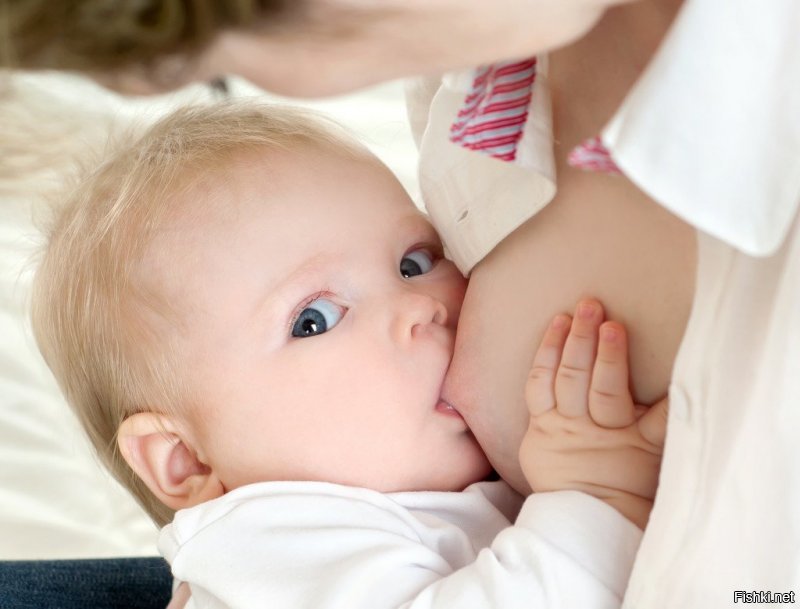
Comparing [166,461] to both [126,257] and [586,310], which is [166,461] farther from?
[586,310]

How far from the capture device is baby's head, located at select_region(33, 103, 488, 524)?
87 centimetres

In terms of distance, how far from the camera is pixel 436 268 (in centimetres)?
96

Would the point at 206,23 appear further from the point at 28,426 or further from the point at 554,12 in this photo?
the point at 28,426

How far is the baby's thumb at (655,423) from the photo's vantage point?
705mm

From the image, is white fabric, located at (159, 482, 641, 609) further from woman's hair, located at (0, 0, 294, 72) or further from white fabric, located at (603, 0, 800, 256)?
woman's hair, located at (0, 0, 294, 72)

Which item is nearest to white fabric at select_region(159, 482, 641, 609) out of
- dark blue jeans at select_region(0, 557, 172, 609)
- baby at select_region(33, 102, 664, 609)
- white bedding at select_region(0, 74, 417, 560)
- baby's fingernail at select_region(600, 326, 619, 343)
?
baby at select_region(33, 102, 664, 609)

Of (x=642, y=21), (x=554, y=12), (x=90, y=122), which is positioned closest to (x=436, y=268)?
(x=642, y=21)

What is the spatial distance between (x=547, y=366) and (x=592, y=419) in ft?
0.16

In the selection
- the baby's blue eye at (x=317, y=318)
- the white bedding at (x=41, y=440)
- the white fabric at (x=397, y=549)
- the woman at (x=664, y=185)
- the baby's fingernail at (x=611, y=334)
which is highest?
the woman at (x=664, y=185)

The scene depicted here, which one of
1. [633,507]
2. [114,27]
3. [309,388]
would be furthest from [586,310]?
[114,27]

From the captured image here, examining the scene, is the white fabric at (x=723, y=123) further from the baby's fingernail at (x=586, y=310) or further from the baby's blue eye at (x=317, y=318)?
the baby's blue eye at (x=317, y=318)

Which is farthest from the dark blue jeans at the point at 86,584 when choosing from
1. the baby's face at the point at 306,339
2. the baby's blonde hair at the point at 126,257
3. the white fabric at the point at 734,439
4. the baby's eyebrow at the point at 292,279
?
the white fabric at the point at 734,439

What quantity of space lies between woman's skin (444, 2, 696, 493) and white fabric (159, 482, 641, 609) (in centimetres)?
8

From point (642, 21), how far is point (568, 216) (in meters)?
0.14
